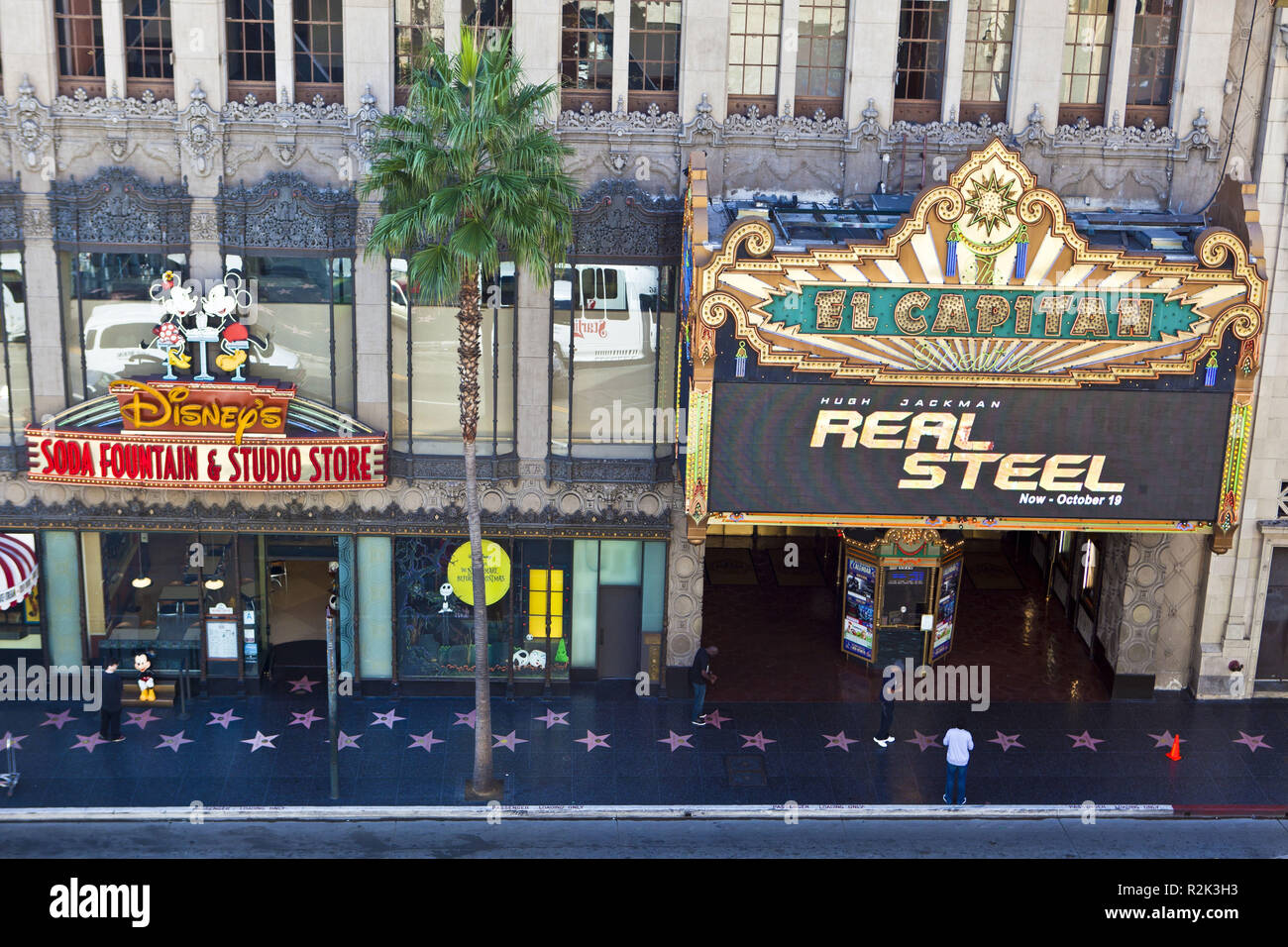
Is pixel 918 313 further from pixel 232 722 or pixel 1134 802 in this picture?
pixel 232 722

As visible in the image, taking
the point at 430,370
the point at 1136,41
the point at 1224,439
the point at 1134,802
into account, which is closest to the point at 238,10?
the point at 430,370

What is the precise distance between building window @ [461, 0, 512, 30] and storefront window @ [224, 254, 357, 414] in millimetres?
5596

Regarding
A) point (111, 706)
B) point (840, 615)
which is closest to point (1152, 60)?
point (840, 615)

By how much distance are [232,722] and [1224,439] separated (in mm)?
21529

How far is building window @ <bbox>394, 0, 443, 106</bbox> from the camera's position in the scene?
28.9 metres

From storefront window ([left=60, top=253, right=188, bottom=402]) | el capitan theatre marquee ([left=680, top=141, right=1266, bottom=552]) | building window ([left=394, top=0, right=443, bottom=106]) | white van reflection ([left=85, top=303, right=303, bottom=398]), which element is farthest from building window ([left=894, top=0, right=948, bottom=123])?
storefront window ([left=60, top=253, right=188, bottom=402])

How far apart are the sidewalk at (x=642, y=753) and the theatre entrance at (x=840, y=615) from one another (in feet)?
3.43

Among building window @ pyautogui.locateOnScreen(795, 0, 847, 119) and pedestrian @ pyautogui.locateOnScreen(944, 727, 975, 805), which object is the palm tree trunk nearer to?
building window @ pyautogui.locateOnScreen(795, 0, 847, 119)

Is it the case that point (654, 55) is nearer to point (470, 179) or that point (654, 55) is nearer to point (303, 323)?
point (470, 179)

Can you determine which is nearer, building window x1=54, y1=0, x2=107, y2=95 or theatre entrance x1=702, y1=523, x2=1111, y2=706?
building window x1=54, y1=0, x2=107, y2=95

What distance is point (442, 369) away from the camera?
30531mm

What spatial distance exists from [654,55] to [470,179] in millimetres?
6552

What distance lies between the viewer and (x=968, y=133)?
29.3m

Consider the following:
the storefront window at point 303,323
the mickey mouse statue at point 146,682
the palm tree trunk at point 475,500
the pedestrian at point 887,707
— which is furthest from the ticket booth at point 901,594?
the mickey mouse statue at point 146,682
